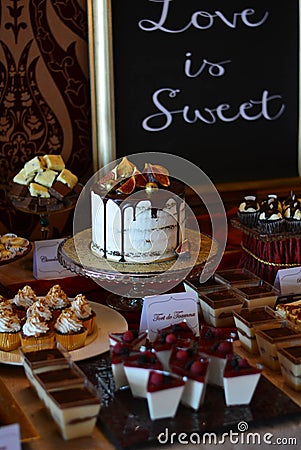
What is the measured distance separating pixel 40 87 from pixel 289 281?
3.21ft

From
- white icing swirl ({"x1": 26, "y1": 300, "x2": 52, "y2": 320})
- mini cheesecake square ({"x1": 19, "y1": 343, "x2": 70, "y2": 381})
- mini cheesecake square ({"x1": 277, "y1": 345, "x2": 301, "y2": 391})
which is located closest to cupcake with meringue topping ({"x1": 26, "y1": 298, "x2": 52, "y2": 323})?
white icing swirl ({"x1": 26, "y1": 300, "x2": 52, "y2": 320})

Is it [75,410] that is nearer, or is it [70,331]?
[75,410]

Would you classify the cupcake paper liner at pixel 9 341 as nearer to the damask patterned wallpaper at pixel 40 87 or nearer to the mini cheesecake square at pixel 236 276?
the mini cheesecake square at pixel 236 276

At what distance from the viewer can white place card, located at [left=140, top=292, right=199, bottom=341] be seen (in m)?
1.85

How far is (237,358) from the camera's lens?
63.9 inches

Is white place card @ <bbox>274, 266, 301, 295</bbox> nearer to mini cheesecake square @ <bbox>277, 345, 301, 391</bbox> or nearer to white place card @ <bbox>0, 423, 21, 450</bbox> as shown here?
mini cheesecake square @ <bbox>277, 345, 301, 391</bbox>

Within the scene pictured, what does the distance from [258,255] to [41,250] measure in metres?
0.60

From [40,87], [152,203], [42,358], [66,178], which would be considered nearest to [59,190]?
[66,178]

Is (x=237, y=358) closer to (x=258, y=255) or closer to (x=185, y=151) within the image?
(x=258, y=255)

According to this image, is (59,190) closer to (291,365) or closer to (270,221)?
(270,221)

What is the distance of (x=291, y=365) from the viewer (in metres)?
1.66

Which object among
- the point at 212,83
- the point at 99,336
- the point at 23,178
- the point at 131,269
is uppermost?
the point at 212,83

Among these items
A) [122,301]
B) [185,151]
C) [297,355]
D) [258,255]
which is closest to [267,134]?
[185,151]

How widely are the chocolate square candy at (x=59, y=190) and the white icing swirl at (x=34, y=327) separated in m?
0.60
